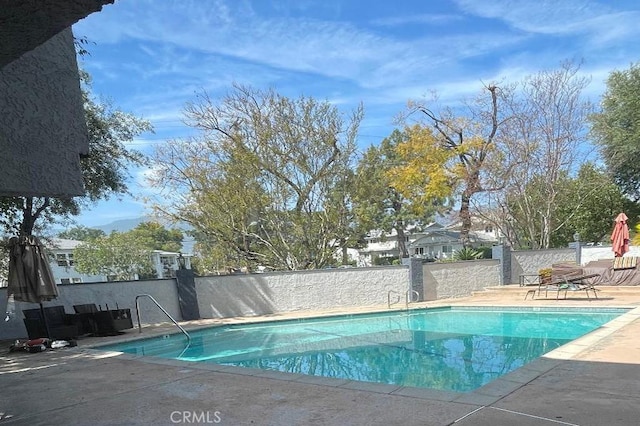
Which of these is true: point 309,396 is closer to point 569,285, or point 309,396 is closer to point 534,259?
point 569,285

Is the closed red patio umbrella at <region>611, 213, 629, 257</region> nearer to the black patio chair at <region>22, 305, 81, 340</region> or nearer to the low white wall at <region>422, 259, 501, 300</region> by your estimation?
the low white wall at <region>422, 259, 501, 300</region>

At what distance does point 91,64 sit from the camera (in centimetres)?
1195

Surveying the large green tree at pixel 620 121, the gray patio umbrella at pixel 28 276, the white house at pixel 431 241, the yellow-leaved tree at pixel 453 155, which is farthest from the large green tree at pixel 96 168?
the white house at pixel 431 241

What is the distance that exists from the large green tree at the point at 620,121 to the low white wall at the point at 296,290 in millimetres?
12433

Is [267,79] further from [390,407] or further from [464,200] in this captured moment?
[390,407]

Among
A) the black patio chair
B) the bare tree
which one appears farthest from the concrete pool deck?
the bare tree

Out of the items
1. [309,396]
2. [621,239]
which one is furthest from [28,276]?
[621,239]

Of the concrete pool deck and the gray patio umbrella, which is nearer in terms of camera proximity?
the concrete pool deck

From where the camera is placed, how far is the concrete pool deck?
3891 mm

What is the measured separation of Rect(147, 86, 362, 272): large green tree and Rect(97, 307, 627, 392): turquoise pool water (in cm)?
502

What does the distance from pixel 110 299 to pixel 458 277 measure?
10.9 m

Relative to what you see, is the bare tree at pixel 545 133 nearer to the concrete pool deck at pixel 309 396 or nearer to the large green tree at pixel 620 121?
the large green tree at pixel 620 121

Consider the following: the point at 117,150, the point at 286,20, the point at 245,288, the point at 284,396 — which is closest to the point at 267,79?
the point at 286,20

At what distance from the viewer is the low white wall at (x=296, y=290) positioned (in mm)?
13461
